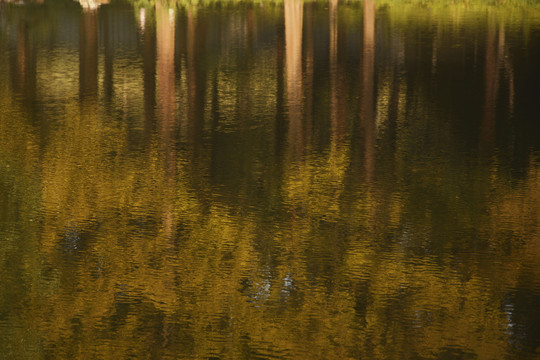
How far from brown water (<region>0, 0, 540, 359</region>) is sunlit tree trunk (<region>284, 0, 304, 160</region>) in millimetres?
90

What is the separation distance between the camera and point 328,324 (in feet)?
26.9

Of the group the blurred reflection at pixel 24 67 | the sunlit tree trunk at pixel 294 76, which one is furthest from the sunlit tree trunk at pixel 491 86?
the blurred reflection at pixel 24 67

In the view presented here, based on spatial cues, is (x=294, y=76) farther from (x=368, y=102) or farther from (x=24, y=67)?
(x=24, y=67)

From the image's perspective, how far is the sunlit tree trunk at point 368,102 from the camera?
562 inches

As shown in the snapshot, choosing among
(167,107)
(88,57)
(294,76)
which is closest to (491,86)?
(294,76)

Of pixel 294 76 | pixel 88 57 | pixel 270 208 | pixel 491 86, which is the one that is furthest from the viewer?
pixel 88 57

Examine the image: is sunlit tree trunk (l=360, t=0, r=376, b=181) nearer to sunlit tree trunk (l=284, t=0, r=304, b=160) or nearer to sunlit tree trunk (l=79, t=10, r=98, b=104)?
sunlit tree trunk (l=284, t=0, r=304, b=160)

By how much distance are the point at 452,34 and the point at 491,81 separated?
10198mm

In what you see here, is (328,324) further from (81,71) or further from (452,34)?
(452,34)

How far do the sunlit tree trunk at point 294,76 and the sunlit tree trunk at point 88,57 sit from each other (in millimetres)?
4112

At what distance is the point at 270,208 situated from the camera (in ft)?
38.4

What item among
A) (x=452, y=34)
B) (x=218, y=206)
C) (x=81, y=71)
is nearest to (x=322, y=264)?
(x=218, y=206)

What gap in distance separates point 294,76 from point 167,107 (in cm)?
464

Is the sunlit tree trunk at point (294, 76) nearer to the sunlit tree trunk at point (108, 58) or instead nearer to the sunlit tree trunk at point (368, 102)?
the sunlit tree trunk at point (368, 102)
